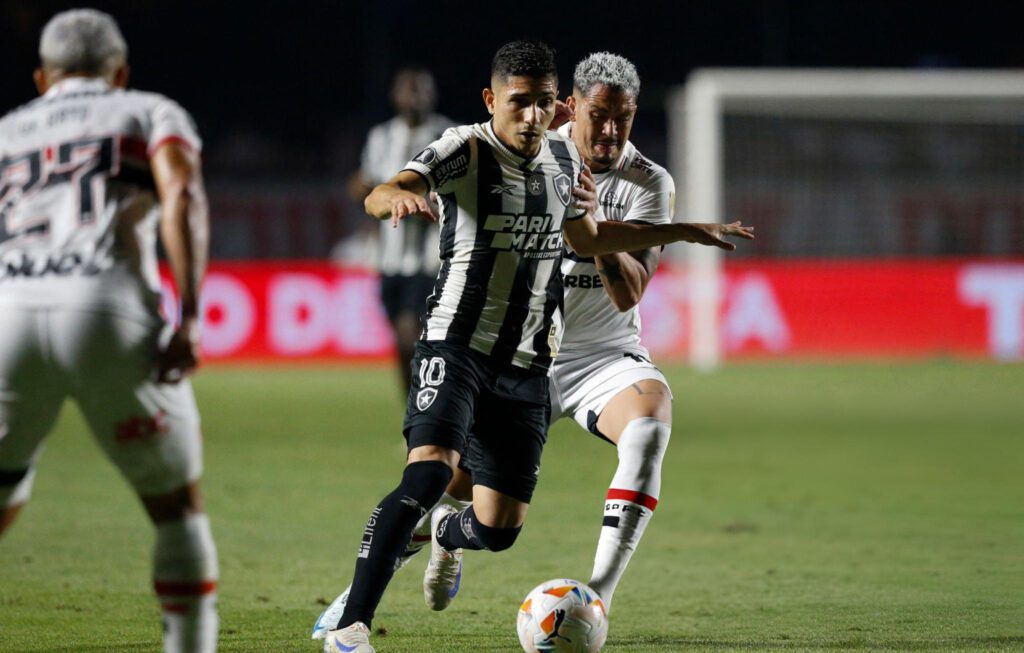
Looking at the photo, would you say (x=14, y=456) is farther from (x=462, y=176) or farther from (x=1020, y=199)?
(x=1020, y=199)

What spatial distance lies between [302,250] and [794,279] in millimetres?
7840

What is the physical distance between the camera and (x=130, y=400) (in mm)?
3596

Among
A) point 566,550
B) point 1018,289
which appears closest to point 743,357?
point 1018,289

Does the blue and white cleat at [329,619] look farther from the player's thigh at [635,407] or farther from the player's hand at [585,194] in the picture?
the player's hand at [585,194]

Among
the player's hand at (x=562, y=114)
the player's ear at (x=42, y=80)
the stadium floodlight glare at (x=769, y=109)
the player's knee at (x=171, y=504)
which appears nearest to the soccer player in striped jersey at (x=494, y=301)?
the player's hand at (x=562, y=114)

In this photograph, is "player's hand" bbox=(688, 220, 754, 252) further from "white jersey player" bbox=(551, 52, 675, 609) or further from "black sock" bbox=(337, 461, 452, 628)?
"black sock" bbox=(337, 461, 452, 628)

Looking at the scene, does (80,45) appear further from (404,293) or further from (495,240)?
(404,293)

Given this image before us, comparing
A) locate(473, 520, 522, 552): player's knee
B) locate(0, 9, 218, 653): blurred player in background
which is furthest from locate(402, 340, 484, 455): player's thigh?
locate(0, 9, 218, 653): blurred player in background

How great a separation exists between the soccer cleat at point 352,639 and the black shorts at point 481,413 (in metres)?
0.59

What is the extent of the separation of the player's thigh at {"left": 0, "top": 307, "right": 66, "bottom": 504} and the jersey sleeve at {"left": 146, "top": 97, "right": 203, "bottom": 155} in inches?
19.9

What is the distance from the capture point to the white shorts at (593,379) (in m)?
5.48

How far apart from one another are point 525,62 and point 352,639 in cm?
189

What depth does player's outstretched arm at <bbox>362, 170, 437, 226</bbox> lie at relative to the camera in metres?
4.23

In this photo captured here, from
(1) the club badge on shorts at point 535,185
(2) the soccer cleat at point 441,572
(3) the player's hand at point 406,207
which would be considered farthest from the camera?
(2) the soccer cleat at point 441,572
